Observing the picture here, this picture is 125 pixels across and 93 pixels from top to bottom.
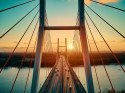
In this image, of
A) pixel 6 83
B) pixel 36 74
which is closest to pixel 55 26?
pixel 36 74

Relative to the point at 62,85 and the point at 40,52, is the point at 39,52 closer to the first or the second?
the point at 40,52

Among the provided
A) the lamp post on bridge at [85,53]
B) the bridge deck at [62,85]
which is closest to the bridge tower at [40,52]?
the lamp post on bridge at [85,53]

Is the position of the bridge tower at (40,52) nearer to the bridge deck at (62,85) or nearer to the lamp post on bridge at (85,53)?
the lamp post on bridge at (85,53)

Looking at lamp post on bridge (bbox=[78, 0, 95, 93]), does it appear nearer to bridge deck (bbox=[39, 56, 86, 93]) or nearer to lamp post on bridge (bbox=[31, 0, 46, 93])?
bridge deck (bbox=[39, 56, 86, 93])

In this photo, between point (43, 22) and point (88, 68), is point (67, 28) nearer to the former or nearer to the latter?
point (43, 22)

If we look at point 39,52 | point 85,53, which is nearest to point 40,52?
point 39,52

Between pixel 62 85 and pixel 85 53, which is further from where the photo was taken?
pixel 62 85

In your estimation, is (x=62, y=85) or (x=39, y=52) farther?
(x=62, y=85)

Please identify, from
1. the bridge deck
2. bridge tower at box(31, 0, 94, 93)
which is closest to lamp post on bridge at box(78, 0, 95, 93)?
bridge tower at box(31, 0, 94, 93)

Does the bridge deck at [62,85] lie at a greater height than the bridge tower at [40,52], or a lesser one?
lesser

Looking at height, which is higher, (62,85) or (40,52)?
(40,52)

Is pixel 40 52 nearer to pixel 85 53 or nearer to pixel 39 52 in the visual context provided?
pixel 39 52
